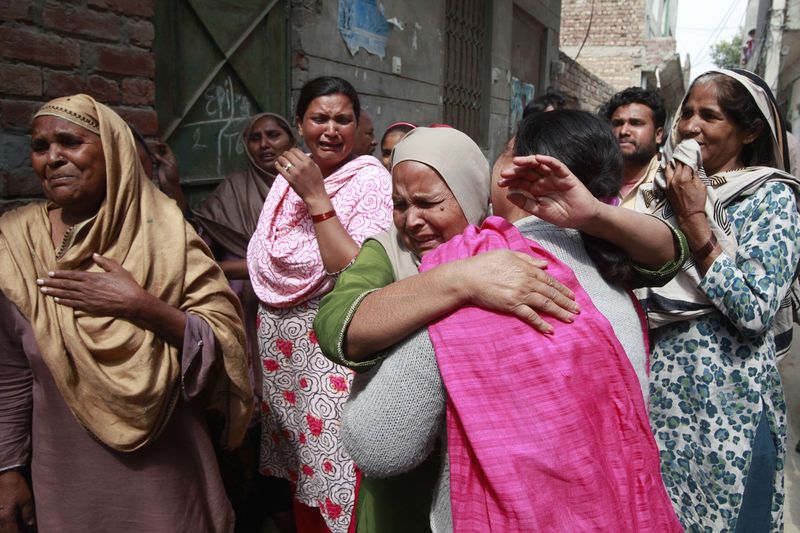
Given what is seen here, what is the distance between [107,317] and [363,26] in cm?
385

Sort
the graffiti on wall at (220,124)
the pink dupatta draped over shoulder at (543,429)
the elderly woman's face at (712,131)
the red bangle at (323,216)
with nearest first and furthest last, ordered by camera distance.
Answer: the pink dupatta draped over shoulder at (543,429) → the elderly woman's face at (712,131) → the red bangle at (323,216) → the graffiti on wall at (220,124)

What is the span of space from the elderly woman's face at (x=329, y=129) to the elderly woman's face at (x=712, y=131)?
130 cm

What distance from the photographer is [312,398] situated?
90.2 inches

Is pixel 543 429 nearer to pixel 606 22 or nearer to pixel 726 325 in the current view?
pixel 726 325

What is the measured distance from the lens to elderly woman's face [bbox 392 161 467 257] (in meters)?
1.42

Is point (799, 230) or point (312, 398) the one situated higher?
point (799, 230)

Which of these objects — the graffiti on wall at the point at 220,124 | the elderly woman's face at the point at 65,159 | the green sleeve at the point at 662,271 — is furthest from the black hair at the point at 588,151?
the graffiti on wall at the point at 220,124

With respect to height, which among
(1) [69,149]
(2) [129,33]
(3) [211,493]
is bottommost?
(3) [211,493]

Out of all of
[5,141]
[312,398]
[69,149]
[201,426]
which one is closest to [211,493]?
[201,426]

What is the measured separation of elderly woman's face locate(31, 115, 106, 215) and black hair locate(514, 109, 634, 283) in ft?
3.86

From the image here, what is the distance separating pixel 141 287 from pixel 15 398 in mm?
511

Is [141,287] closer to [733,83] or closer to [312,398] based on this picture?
[312,398]

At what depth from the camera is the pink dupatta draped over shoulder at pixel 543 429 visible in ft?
3.16

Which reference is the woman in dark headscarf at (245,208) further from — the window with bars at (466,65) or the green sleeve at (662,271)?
the window with bars at (466,65)
